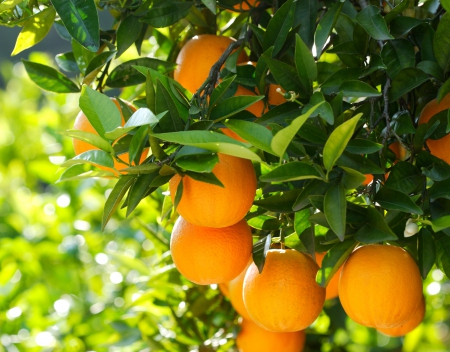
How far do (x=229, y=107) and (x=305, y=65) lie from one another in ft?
0.36

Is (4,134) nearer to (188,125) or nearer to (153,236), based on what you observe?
(153,236)

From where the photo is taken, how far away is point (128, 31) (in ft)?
3.06

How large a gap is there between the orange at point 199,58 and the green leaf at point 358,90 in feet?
0.83

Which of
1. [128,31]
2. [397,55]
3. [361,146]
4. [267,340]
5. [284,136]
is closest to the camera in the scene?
[284,136]

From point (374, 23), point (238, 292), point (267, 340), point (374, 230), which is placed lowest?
point (267, 340)

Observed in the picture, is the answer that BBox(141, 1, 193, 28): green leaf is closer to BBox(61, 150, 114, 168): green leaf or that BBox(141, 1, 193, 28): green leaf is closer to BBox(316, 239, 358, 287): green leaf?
BBox(61, 150, 114, 168): green leaf

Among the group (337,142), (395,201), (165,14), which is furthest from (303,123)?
(165,14)

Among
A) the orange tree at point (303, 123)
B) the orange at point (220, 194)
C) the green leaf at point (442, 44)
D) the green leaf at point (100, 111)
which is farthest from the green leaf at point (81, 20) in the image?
the green leaf at point (442, 44)

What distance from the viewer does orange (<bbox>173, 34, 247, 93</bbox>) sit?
37.6 inches

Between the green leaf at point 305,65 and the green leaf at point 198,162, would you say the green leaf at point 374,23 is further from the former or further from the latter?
the green leaf at point 198,162

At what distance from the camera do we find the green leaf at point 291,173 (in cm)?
64

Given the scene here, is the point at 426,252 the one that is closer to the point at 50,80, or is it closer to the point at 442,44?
the point at 442,44

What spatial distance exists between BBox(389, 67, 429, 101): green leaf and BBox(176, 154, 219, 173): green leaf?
0.93 feet

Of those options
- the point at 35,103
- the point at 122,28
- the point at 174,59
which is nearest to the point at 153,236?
the point at 174,59
